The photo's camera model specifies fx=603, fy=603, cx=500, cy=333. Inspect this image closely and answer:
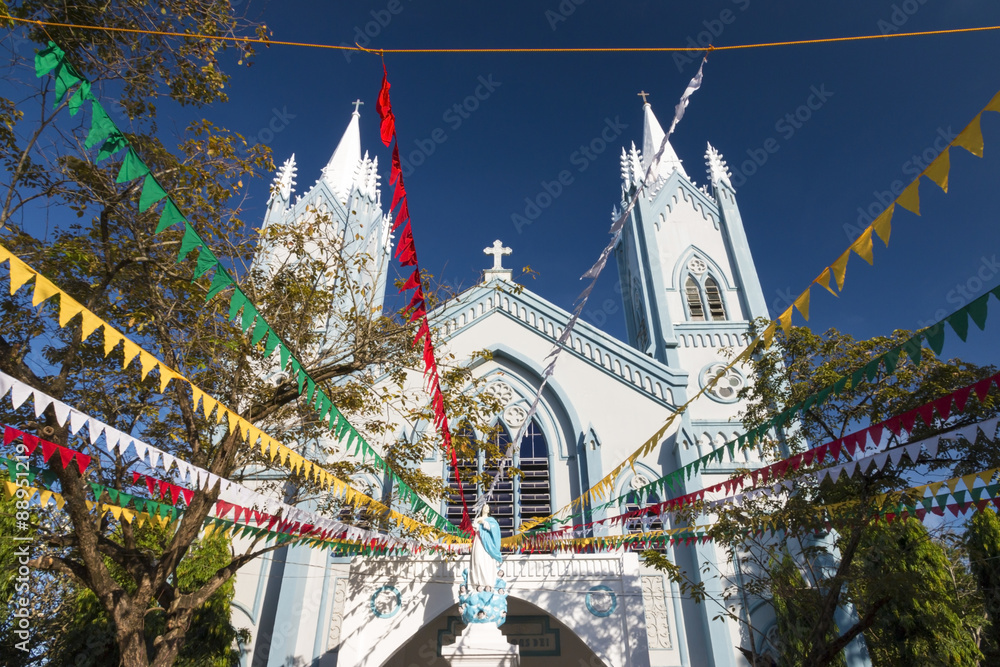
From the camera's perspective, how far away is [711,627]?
36.6 ft

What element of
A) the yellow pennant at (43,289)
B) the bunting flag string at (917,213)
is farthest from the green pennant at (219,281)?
the bunting flag string at (917,213)

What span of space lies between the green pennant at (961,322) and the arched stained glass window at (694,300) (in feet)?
42.0

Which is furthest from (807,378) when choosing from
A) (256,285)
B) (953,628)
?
(256,285)

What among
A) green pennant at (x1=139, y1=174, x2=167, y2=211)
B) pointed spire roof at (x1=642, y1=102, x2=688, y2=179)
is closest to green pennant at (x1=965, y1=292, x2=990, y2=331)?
green pennant at (x1=139, y1=174, x2=167, y2=211)

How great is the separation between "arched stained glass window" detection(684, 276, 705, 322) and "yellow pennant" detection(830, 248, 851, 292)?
12.5m

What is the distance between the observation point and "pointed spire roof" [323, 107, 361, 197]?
2016 centimetres

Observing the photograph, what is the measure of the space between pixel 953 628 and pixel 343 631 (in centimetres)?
965

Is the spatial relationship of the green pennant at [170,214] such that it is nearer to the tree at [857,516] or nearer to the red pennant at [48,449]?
the red pennant at [48,449]

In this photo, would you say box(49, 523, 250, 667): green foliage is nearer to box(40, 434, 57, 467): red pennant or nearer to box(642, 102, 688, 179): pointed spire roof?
box(40, 434, 57, 467): red pennant

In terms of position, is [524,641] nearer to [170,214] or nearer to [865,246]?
[865,246]

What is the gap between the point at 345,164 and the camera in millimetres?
20812

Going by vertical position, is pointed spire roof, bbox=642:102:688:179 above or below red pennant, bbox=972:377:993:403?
above

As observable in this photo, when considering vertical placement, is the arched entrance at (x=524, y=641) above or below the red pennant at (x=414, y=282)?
below

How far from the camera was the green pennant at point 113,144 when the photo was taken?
3.31 metres
